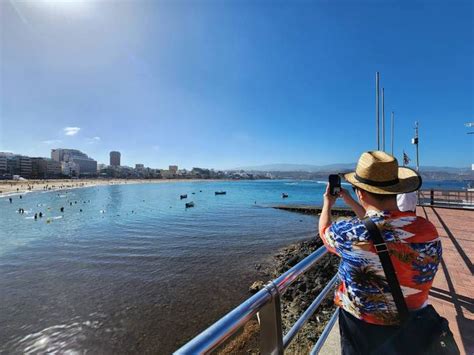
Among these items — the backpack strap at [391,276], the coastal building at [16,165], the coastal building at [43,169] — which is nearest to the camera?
the backpack strap at [391,276]

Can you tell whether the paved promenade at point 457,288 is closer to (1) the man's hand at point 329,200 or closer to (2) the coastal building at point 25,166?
(1) the man's hand at point 329,200

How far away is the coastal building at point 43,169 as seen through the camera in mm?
123188

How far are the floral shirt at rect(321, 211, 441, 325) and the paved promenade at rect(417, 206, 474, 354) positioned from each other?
→ 2.56m

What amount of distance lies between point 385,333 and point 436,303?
373cm

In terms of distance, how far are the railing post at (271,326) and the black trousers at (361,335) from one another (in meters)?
0.40

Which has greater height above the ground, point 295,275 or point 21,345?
point 295,275

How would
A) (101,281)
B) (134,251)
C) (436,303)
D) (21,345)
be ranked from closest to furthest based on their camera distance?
(436,303), (21,345), (101,281), (134,251)

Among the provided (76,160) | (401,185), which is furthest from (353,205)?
(76,160)

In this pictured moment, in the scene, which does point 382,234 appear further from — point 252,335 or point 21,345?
point 21,345

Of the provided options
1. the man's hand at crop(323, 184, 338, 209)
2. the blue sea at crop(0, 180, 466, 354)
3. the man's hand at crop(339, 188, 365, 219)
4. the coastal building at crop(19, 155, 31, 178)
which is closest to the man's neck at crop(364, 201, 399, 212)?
the man's hand at crop(323, 184, 338, 209)

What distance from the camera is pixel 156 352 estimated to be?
6.07 metres

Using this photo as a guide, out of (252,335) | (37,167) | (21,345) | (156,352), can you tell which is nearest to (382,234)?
(252,335)

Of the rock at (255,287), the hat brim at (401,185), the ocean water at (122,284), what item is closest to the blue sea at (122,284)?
the ocean water at (122,284)

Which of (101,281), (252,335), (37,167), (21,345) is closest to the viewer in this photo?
(252,335)
